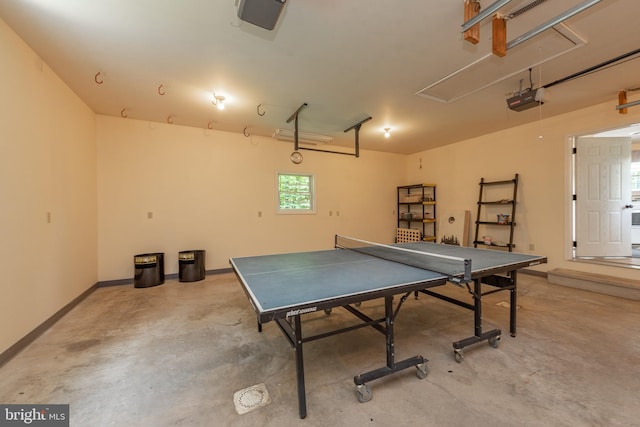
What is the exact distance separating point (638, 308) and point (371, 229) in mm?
4534

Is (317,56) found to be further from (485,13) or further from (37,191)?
(37,191)

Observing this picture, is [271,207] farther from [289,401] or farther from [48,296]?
[289,401]

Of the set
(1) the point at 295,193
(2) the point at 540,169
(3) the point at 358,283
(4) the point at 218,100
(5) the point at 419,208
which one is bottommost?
(3) the point at 358,283

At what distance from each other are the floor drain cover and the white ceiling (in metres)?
2.89

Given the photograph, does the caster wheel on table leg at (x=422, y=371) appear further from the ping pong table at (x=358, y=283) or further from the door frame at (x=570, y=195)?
the door frame at (x=570, y=195)

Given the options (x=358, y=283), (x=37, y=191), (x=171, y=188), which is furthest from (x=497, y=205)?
(x=37, y=191)

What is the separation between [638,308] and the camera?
3.11 meters

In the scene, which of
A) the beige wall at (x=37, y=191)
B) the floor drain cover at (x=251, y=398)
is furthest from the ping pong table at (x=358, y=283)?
the beige wall at (x=37, y=191)

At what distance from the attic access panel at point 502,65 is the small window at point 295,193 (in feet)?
10.5

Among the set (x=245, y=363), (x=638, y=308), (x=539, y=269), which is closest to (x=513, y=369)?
(x=245, y=363)

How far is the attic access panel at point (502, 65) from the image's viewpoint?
236 cm

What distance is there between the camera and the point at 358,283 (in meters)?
1.72

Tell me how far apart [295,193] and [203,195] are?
6.43 feet

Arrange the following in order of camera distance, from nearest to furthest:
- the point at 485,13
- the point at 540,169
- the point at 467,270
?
the point at 485,13
the point at 467,270
the point at 540,169
